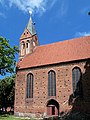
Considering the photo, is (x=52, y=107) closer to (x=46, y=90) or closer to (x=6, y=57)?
(x=46, y=90)

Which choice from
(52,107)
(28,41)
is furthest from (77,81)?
(28,41)

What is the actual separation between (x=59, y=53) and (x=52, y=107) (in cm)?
873

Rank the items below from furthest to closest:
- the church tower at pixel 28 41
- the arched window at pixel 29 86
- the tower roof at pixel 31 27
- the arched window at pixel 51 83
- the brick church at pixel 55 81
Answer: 1. the tower roof at pixel 31 27
2. the church tower at pixel 28 41
3. the arched window at pixel 29 86
4. the arched window at pixel 51 83
5. the brick church at pixel 55 81

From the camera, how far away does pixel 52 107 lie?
28625 millimetres

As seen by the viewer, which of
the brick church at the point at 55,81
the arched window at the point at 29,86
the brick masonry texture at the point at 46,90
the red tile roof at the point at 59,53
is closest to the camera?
the brick masonry texture at the point at 46,90

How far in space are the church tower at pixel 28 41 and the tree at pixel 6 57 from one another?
4.83 meters

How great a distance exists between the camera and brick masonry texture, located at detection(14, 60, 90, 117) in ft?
87.2

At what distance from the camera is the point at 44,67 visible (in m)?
30.7

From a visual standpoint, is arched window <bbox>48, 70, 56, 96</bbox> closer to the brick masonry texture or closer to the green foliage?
the brick masonry texture

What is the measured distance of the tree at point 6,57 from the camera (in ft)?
99.0

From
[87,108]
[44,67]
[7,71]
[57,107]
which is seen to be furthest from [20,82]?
[87,108]

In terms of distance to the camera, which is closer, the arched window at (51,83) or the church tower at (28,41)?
the arched window at (51,83)

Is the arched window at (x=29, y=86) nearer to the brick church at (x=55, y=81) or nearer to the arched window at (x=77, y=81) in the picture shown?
the brick church at (x=55, y=81)

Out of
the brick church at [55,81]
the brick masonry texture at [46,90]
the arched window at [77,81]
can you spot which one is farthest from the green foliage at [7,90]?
the arched window at [77,81]
